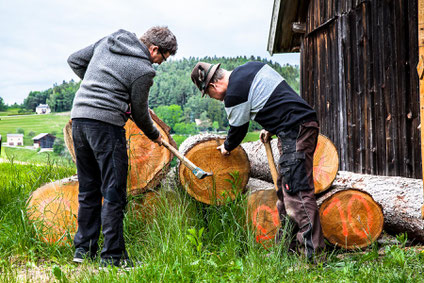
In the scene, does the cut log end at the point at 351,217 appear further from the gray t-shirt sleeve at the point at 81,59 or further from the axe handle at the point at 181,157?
the gray t-shirt sleeve at the point at 81,59

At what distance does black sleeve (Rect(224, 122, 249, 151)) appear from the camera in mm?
3391

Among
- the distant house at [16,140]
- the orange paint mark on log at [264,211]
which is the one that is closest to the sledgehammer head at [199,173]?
the orange paint mark on log at [264,211]

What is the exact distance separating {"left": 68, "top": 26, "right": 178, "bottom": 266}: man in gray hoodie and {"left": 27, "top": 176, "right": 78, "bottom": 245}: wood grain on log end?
0.53m

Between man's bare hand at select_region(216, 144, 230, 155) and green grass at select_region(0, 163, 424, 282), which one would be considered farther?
man's bare hand at select_region(216, 144, 230, 155)

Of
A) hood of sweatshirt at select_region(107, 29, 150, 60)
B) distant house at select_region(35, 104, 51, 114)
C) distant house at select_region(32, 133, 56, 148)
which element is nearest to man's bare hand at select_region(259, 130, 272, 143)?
hood of sweatshirt at select_region(107, 29, 150, 60)

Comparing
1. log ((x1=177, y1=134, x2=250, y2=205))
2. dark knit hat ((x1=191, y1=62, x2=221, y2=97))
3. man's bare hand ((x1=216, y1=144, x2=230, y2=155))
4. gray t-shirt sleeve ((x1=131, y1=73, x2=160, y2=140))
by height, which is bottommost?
log ((x1=177, y1=134, x2=250, y2=205))

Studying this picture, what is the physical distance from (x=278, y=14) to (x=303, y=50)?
116cm

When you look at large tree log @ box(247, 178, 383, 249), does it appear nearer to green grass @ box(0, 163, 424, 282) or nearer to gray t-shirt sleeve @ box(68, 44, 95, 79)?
green grass @ box(0, 163, 424, 282)

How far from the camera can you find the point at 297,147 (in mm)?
3158

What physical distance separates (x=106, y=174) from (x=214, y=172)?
1.17 m

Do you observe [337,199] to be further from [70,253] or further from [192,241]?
[70,253]

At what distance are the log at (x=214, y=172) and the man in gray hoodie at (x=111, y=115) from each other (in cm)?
78

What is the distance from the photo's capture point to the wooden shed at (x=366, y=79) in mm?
5129

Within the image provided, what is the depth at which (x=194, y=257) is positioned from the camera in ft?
8.99
